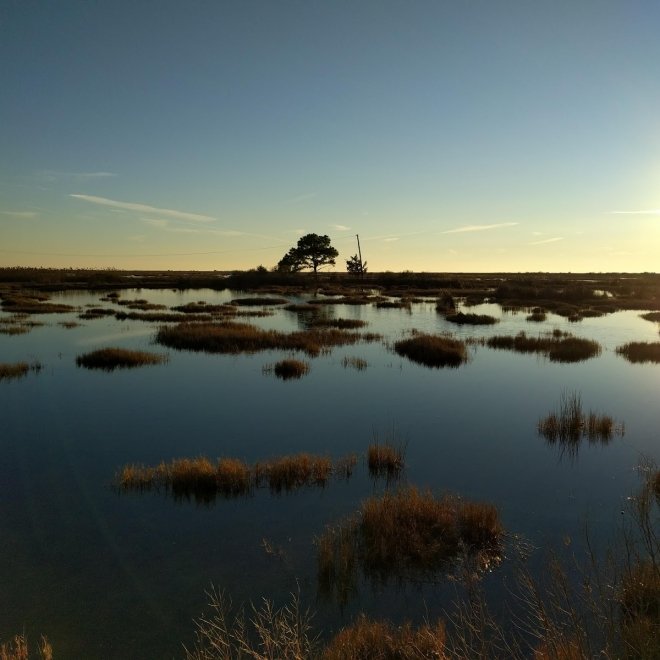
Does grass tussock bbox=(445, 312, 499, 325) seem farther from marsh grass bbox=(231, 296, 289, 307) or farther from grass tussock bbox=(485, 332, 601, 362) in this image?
marsh grass bbox=(231, 296, 289, 307)

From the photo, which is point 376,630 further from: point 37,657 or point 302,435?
point 302,435

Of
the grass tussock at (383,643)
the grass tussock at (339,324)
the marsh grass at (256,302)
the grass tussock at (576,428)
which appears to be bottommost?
the grass tussock at (576,428)

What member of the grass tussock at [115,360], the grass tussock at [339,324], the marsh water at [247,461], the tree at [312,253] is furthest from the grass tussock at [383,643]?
the tree at [312,253]

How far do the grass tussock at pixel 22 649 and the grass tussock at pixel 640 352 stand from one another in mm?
27741

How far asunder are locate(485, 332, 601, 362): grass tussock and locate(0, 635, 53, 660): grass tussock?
25691 millimetres

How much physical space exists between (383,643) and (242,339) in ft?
81.2

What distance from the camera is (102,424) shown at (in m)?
15.4

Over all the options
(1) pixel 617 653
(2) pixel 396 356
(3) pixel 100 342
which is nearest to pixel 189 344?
(3) pixel 100 342

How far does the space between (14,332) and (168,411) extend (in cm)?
2213

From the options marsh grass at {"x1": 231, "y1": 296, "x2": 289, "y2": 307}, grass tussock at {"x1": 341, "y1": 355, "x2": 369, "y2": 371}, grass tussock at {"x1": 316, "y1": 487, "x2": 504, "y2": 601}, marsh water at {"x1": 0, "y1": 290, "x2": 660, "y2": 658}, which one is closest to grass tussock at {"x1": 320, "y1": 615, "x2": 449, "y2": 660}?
marsh water at {"x1": 0, "y1": 290, "x2": 660, "y2": 658}

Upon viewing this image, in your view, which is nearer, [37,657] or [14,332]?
[37,657]

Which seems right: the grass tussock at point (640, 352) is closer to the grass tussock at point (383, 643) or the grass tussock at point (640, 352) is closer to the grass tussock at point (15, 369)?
the grass tussock at point (383, 643)

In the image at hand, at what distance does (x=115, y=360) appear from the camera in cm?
2405

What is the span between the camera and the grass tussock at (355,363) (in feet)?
79.5
